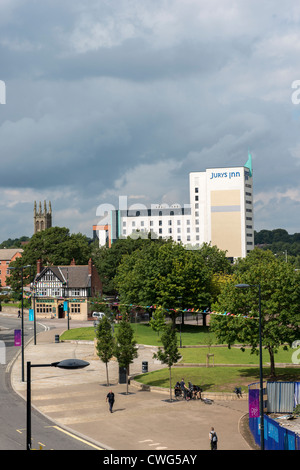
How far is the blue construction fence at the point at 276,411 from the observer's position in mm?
26031

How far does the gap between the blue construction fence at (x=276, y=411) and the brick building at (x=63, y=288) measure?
69.9 metres

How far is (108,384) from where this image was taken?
152 ft

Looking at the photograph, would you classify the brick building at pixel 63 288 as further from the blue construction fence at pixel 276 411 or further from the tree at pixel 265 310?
the blue construction fence at pixel 276 411

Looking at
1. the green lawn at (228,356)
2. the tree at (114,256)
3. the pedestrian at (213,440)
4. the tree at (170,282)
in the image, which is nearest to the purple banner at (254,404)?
the pedestrian at (213,440)

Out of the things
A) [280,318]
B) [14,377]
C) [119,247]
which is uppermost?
[119,247]

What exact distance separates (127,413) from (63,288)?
74.3 m

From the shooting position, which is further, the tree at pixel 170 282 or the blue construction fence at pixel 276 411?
the tree at pixel 170 282

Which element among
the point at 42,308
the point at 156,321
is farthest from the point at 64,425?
the point at 42,308

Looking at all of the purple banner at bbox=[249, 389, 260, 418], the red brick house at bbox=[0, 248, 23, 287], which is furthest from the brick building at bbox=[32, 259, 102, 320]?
the red brick house at bbox=[0, 248, 23, 287]

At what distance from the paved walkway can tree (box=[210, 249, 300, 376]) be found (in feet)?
17.6

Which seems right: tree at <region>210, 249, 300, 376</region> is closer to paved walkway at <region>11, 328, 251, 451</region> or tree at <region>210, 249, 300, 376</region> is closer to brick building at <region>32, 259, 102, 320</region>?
paved walkway at <region>11, 328, 251, 451</region>

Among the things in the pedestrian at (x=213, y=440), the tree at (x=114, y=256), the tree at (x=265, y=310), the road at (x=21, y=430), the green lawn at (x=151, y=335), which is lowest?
the green lawn at (x=151, y=335)
